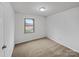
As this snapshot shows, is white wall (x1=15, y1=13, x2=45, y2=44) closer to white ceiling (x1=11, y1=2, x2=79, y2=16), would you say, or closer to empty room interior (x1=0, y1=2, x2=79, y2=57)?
empty room interior (x1=0, y1=2, x2=79, y2=57)

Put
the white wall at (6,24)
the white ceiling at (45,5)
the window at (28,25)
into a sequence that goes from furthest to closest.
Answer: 1. the window at (28,25)
2. the white ceiling at (45,5)
3. the white wall at (6,24)

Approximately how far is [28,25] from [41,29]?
120 centimetres

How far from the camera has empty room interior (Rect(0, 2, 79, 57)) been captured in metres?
2.97

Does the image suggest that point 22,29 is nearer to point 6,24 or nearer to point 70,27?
point 70,27

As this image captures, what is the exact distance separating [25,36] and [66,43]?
2526mm

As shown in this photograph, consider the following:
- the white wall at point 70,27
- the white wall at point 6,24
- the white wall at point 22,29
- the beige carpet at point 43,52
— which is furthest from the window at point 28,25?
the white wall at point 6,24

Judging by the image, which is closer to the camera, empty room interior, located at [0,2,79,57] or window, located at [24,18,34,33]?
empty room interior, located at [0,2,79,57]

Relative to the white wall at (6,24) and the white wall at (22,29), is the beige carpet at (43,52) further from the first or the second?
the white wall at (22,29)

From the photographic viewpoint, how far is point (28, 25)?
5633 mm

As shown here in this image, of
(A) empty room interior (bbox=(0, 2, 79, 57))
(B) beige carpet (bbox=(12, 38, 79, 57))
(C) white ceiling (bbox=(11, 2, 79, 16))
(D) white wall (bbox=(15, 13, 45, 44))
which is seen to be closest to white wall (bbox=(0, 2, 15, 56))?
(A) empty room interior (bbox=(0, 2, 79, 57))

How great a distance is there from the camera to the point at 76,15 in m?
3.38

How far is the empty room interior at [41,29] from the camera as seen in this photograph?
2.97m

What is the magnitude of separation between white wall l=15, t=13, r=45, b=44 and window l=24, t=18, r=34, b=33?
8.4 inches

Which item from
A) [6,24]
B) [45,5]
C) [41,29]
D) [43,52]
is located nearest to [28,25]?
[41,29]
